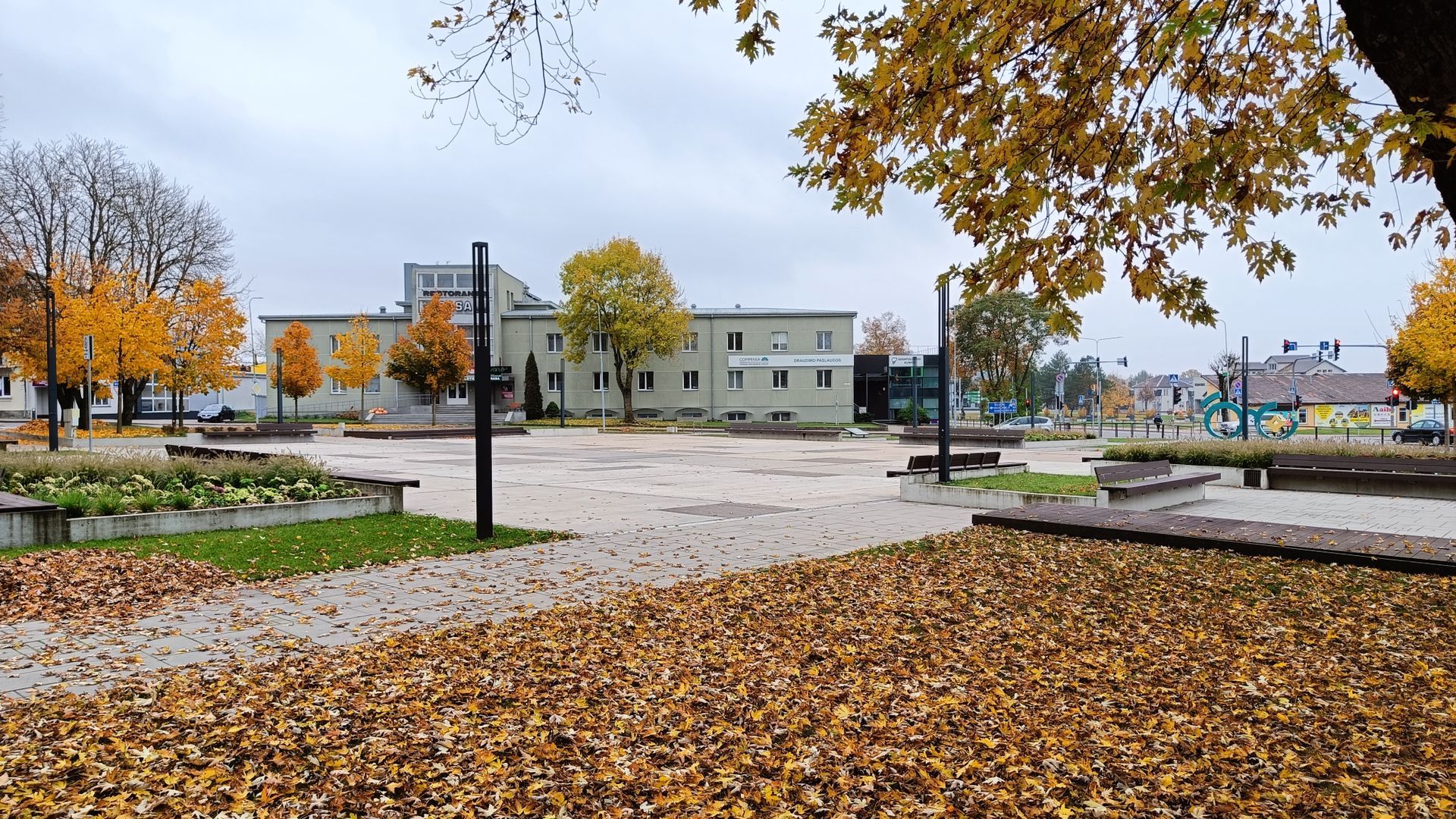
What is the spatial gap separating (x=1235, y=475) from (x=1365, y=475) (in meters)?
2.14

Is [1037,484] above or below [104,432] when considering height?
below

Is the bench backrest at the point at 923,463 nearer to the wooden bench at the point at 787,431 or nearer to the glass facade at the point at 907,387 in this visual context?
the wooden bench at the point at 787,431

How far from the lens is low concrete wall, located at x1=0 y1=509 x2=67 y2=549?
8.78 m

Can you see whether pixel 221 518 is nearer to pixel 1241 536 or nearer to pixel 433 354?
pixel 1241 536

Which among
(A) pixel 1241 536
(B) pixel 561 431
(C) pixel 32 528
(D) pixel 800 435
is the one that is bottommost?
(D) pixel 800 435

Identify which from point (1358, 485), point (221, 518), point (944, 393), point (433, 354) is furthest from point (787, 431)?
point (221, 518)

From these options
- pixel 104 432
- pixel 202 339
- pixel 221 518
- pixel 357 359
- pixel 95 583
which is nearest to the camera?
pixel 95 583

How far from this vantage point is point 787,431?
43.2m

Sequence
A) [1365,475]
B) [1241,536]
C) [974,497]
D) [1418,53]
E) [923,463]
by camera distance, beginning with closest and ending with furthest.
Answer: [1418,53], [1241,536], [974,497], [1365,475], [923,463]

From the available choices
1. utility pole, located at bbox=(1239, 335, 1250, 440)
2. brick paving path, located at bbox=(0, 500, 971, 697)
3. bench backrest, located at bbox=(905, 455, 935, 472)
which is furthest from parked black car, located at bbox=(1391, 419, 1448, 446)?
brick paving path, located at bbox=(0, 500, 971, 697)

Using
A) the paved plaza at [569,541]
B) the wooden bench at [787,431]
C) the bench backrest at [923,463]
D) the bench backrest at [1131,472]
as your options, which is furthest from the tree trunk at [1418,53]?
the wooden bench at [787,431]

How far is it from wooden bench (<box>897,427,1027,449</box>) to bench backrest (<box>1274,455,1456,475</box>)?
56.4ft

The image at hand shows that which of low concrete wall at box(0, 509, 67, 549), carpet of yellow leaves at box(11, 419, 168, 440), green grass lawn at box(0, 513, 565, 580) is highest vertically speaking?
carpet of yellow leaves at box(11, 419, 168, 440)

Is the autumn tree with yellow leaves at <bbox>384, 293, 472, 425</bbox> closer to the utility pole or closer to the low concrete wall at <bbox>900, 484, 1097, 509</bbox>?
the utility pole
